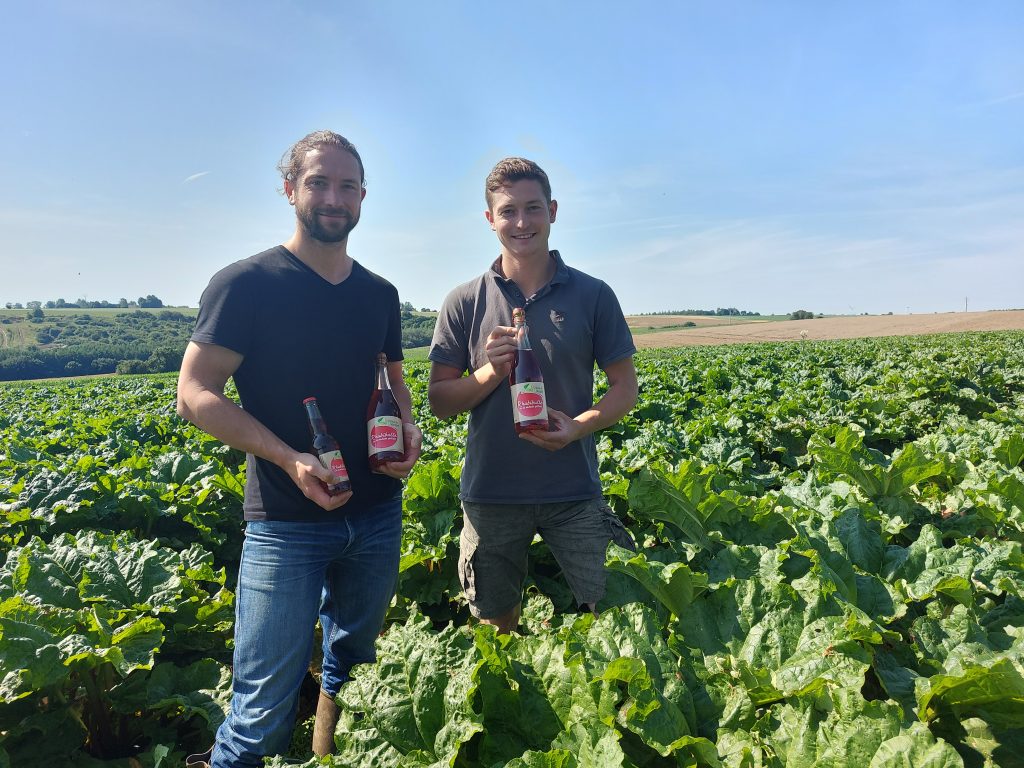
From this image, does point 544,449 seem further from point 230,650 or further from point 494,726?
point 230,650

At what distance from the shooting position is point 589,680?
1.55 m

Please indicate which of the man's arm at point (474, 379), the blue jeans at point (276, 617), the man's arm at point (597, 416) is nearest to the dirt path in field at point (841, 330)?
the man's arm at point (597, 416)

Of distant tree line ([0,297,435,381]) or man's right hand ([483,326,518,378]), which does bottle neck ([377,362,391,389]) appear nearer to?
man's right hand ([483,326,518,378])

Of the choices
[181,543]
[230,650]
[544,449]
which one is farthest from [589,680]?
[181,543]

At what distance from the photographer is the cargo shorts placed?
115 inches

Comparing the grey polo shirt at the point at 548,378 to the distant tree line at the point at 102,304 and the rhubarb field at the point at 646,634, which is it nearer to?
the rhubarb field at the point at 646,634

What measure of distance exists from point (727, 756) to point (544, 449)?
68.5 inches

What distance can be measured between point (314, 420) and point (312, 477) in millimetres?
313

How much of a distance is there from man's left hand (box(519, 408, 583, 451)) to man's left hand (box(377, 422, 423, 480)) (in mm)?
487

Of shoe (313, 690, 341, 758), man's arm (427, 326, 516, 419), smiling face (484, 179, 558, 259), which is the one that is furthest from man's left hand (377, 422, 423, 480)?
shoe (313, 690, 341, 758)

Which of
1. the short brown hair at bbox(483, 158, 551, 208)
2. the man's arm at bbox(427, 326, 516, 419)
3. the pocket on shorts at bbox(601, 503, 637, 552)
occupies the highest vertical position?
the short brown hair at bbox(483, 158, 551, 208)

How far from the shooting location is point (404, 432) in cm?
279

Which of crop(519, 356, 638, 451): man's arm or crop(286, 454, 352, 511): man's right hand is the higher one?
crop(519, 356, 638, 451): man's arm

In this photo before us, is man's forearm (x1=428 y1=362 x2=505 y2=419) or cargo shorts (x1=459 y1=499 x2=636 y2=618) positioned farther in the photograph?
cargo shorts (x1=459 y1=499 x2=636 y2=618)
